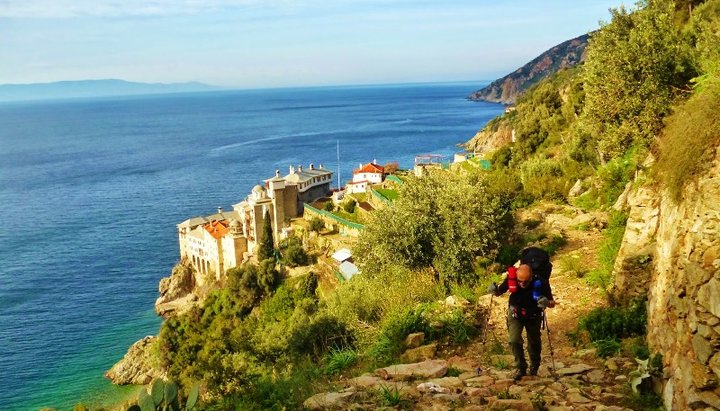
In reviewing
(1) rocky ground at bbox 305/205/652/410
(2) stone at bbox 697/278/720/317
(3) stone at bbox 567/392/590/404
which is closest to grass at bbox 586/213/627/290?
(1) rocky ground at bbox 305/205/652/410

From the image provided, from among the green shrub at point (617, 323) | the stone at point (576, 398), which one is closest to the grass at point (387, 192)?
the green shrub at point (617, 323)

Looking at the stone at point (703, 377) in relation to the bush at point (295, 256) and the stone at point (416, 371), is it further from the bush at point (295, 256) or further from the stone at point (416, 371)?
the bush at point (295, 256)

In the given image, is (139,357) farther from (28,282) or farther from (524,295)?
(524,295)

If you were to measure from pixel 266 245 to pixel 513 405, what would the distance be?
42346mm

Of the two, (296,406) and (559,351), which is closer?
(296,406)

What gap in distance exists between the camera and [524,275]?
7.91 m

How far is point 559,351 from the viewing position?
10039 mm

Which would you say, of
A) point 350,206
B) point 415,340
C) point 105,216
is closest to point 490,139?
point 350,206

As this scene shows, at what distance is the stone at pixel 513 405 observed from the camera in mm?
7410

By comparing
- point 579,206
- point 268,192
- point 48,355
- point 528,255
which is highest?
point 528,255

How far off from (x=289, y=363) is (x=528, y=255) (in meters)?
9.75

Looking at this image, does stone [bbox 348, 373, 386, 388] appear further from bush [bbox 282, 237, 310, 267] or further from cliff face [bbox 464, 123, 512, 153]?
cliff face [bbox 464, 123, 512, 153]

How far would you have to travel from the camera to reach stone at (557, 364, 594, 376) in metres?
8.53

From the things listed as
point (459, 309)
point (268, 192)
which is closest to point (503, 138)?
point (268, 192)
